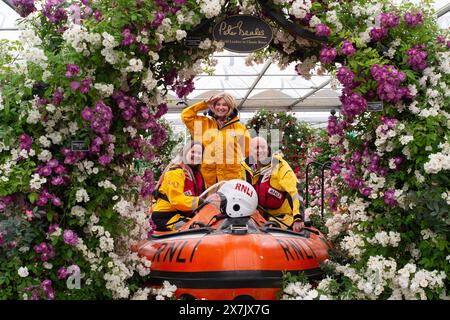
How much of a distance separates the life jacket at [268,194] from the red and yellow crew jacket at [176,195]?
1.78ft

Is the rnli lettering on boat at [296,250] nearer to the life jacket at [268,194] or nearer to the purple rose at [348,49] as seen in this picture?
the life jacket at [268,194]

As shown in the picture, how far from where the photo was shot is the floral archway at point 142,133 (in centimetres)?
332

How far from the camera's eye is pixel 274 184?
4.83 metres

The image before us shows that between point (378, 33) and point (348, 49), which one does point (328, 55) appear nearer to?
point (348, 49)

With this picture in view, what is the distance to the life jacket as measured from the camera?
4859mm

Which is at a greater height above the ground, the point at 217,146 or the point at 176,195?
the point at 217,146

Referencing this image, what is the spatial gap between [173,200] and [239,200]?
31.7 inches

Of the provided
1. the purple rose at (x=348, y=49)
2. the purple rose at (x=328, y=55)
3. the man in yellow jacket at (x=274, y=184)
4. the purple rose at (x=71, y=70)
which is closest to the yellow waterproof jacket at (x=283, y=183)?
the man in yellow jacket at (x=274, y=184)

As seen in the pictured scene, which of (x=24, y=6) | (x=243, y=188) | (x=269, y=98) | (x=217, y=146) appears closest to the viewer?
(x=24, y=6)

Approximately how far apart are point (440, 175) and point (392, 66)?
828 mm

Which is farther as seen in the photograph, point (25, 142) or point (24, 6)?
point (24, 6)

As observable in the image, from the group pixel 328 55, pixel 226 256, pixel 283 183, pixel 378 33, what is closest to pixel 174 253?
pixel 226 256
